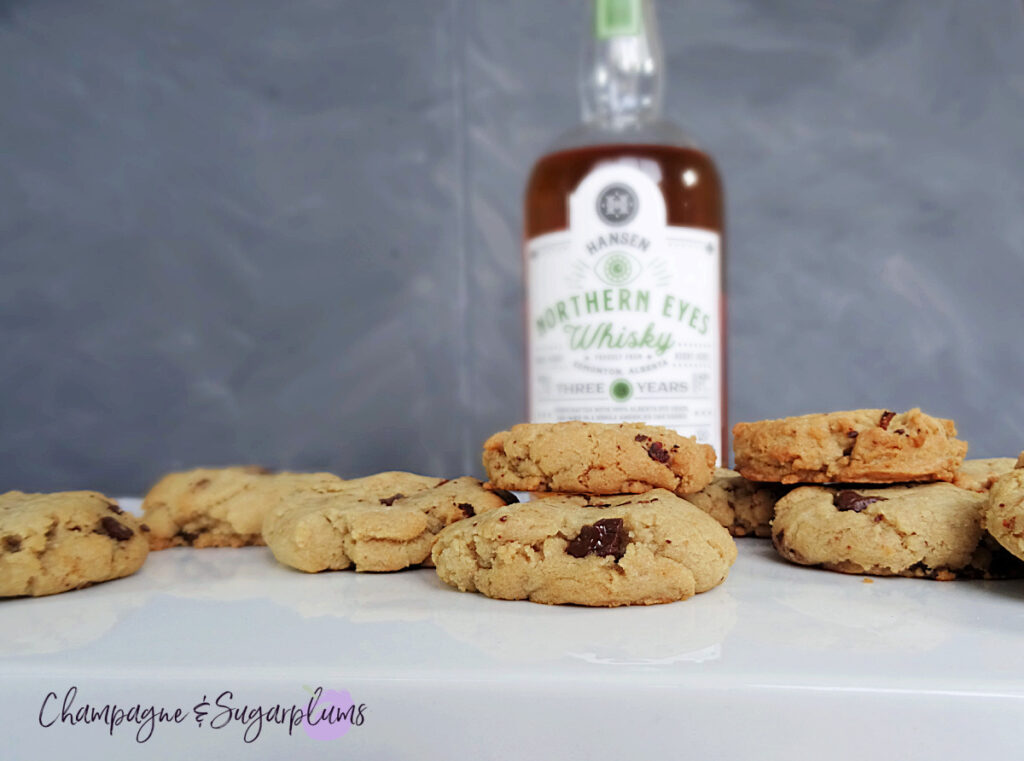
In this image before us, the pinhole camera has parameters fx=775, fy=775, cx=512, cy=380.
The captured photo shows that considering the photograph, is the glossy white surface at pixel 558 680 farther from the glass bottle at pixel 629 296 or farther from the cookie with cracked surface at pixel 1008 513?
→ the glass bottle at pixel 629 296

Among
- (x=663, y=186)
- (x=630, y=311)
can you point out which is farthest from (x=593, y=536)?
(x=663, y=186)

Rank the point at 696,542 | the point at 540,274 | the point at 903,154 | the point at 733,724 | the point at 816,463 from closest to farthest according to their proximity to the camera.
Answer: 1. the point at 733,724
2. the point at 696,542
3. the point at 816,463
4. the point at 540,274
5. the point at 903,154

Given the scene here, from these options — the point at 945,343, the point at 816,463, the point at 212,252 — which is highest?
the point at 212,252

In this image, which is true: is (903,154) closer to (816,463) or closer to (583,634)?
(816,463)

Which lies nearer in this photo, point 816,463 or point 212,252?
point 816,463

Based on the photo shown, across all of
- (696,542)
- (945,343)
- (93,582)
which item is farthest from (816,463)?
(945,343)
